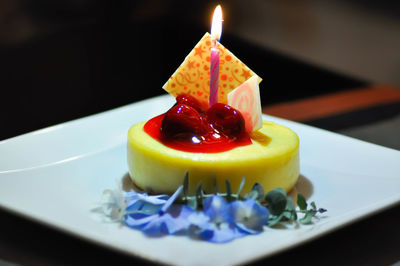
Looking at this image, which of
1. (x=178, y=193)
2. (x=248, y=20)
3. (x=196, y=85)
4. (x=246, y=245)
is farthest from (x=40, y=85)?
(x=246, y=245)

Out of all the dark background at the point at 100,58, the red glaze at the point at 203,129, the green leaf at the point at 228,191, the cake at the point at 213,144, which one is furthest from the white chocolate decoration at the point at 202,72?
the dark background at the point at 100,58

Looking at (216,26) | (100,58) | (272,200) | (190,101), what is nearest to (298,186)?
(272,200)

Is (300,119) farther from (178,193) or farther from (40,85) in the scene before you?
(40,85)

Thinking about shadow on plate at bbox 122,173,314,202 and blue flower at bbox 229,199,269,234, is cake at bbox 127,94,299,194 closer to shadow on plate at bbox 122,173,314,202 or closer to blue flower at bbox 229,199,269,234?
shadow on plate at bbox 122,173,314,202

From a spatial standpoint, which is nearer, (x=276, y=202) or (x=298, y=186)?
(x=276, y=202)

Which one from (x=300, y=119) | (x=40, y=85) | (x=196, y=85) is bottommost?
(x=40, y=85)

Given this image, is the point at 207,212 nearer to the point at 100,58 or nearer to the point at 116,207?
the point at 116,207

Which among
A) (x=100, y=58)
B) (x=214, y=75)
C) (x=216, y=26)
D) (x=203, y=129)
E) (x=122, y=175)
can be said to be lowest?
(x=100, y=58)
